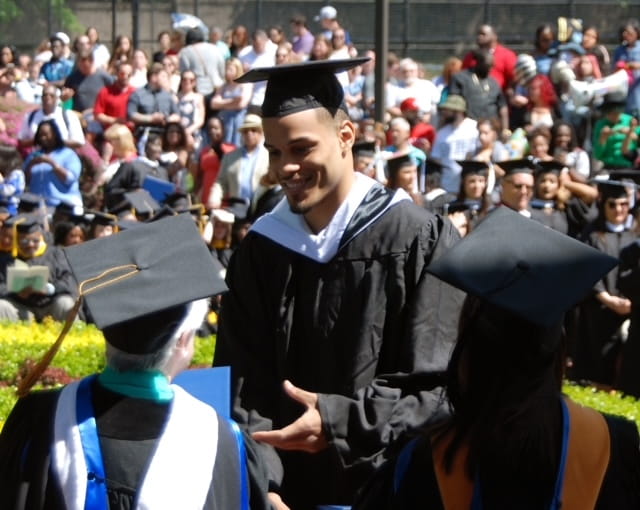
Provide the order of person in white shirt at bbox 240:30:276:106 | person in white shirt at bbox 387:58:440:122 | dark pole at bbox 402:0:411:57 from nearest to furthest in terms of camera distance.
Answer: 1. person in white shirt at bbox 387:58:440:122
2. person in white shirt at bbox 240:30:276:106
3. dark pole at bbox 402:0:411:57

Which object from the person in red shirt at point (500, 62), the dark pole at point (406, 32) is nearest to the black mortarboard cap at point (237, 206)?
the person in red shirt at point (500, 62)

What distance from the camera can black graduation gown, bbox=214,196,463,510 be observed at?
4.19 metres

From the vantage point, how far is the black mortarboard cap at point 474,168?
41.1 ft

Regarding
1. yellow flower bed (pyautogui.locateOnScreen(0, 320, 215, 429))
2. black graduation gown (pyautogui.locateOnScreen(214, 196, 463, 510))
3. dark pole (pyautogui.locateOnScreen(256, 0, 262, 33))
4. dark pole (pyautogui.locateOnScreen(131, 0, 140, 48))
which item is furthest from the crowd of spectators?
black graduation gown (pyautogui.locateOnScreen(214, 196, 463, 510))

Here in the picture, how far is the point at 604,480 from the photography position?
10.1ft

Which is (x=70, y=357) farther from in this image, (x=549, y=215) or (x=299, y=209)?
(x=299, y=209)

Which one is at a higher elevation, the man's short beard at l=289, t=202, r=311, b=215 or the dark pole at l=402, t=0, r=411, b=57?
the man's short beard at l=289, t=202, r=311, b=215

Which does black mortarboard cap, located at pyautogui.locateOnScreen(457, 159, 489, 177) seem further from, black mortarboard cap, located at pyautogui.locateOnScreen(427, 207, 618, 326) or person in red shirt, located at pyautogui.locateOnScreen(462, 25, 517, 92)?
black mortarboard cap, located at pyautogui.locateOnScreen(427, 207, 618, 326)

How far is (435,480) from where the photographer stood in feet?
10.2

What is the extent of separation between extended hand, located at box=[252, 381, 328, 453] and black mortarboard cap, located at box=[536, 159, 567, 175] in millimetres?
8548

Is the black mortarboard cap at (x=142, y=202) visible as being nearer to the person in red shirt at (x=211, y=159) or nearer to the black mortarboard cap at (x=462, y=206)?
the person in red shirt at (x=211, y=159)

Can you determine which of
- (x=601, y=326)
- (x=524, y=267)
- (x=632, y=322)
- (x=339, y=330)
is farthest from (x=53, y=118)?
(x=524, y=267)

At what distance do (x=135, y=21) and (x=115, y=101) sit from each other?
18.5ft

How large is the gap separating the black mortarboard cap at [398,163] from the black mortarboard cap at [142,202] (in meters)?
2.69
